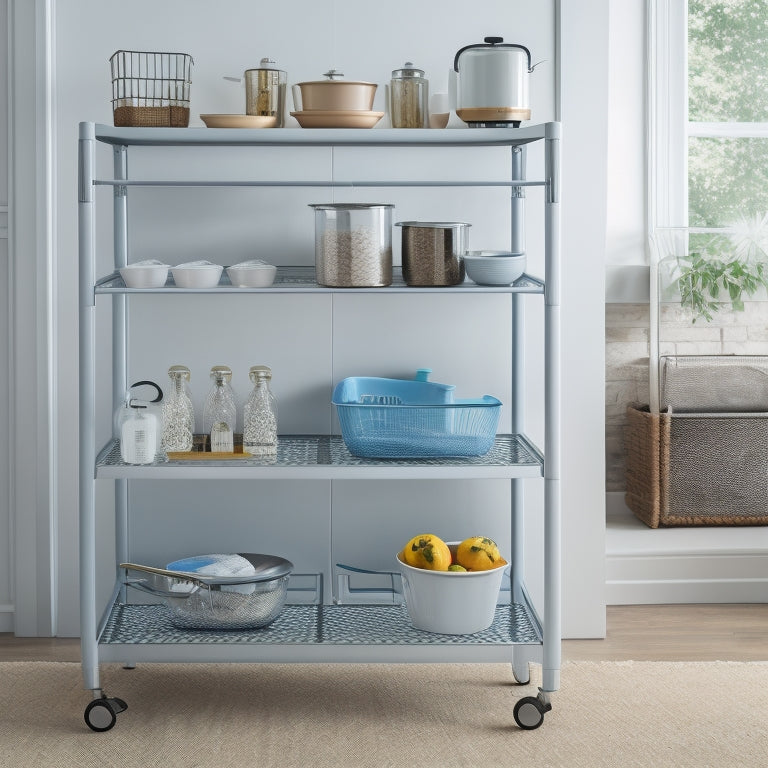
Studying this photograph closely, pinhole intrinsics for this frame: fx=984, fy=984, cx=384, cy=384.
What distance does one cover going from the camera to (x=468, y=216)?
2826 millimetres

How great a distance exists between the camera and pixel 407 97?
2486mm

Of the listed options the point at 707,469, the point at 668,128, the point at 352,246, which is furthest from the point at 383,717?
the point at 668,128

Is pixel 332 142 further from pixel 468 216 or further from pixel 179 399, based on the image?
pixel 179 399

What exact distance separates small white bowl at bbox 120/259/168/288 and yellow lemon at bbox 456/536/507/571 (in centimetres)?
99

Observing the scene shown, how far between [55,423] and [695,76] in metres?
2.61

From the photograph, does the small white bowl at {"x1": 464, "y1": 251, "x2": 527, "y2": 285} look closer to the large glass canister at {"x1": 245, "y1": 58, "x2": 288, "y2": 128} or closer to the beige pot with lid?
the beige pot with lid

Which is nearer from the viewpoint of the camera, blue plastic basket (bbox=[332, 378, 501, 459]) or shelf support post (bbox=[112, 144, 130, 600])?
blue plastic basket (bbox=[332, 378, 501, 459])

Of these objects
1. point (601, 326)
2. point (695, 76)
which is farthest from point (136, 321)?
point (695, 76)

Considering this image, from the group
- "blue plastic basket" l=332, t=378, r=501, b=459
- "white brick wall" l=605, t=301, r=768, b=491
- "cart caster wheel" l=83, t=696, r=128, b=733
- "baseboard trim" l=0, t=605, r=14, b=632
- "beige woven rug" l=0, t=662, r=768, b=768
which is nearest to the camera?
"beige woven rug" l=0, t=662, r=768, b=768

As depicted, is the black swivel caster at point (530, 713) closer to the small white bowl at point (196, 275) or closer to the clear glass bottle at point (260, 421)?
the clear glass bottle at point (260, 421)

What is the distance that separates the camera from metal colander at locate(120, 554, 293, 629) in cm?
240

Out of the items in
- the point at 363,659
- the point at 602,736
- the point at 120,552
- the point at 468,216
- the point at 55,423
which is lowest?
the point at 602,736

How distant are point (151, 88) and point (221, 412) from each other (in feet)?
Result: 2.96

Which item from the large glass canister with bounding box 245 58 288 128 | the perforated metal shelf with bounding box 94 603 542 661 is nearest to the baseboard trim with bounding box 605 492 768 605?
the perforated metal shelf with bounding box 94 603 542 661
